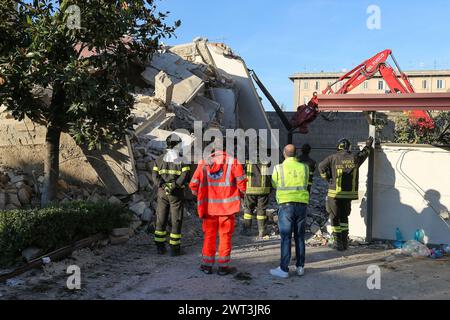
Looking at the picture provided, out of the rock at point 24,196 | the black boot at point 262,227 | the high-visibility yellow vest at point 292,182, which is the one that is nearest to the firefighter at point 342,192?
the black boot at point 262,227

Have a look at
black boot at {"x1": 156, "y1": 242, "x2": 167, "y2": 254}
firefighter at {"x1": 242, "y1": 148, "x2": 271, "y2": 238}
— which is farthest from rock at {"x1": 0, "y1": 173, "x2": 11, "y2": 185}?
firefighter at {"x1": 242, "y1": 148, "x2": 271, "y2": 238}

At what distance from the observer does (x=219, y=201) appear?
18.3 feet

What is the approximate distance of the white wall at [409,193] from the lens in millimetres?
7199

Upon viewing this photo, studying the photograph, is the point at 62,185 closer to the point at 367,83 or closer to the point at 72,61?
the point at 72,61

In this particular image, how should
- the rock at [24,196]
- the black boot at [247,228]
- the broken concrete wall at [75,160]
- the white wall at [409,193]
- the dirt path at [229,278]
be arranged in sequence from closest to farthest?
the dirt path at [229,278] → the rock at [24,196] → the white wall at [409,193] → the broken concrete wall at [75,160] → the black boot at [247,228]

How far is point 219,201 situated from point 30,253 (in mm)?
2365

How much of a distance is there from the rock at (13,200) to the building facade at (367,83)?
52.4 m

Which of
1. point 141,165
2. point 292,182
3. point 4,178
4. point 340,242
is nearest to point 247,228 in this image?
point 340,242

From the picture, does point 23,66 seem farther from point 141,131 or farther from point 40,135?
point 141,131

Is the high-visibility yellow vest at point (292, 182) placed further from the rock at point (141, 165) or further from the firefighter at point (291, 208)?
the rock at point (141, 165)

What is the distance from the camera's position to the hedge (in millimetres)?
5219

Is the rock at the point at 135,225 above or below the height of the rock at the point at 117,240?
above

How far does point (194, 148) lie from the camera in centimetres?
961
